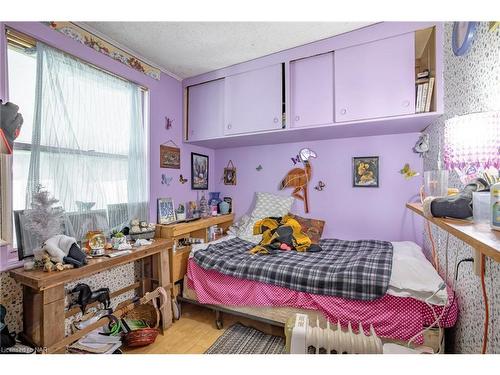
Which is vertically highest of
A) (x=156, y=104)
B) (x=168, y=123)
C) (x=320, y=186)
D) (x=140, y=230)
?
(x=156, y=104)

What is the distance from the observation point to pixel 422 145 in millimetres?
2230

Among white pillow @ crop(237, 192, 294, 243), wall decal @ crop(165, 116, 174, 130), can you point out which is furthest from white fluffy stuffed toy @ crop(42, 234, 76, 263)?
white pillow @ crop(237, 192, 294, 243)

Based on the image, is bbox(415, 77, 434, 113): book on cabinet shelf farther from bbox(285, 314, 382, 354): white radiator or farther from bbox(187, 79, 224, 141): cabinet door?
bbox(187, 79, 224, 141): cabinet door

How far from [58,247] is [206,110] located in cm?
195

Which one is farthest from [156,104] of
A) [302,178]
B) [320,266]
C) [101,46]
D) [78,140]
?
[320,266]

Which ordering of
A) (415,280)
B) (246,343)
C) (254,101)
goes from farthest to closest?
(254,101), (246,343), (415,280)

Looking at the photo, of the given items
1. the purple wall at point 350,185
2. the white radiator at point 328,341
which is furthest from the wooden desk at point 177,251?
the white radiator at point 328,341

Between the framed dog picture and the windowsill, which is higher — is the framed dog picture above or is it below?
above

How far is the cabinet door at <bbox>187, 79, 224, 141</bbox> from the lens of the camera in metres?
2.68

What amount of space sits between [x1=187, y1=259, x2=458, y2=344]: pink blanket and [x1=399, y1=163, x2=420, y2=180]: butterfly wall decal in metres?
1.23

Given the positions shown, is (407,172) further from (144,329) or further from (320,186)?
(144,329)

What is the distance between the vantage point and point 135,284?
213 centimetres

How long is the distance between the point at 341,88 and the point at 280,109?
0.58 m
